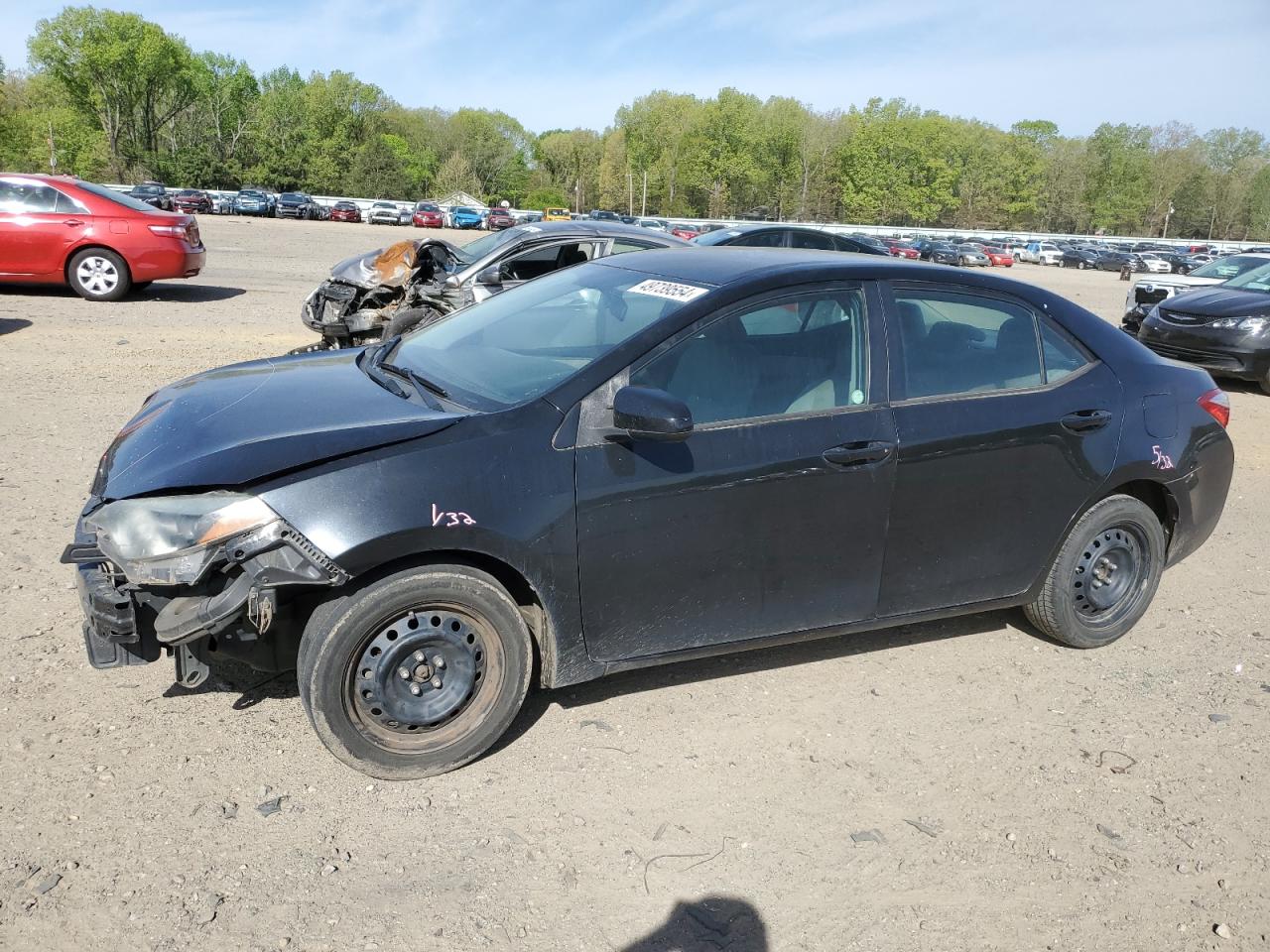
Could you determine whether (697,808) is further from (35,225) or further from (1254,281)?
(35,225)

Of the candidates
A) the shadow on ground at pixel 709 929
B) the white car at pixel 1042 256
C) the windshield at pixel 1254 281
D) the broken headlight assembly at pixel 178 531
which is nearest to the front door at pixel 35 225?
the broken headlight assembly at pixel 178 531

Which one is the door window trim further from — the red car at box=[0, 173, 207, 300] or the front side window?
the red car at box=[0, 173, 207, 300]

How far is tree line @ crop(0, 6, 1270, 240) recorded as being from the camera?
103 meters

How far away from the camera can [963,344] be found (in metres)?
4.21

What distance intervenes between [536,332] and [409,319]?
545 cm

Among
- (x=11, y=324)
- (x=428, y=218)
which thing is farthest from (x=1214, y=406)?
(x=428, y=218)

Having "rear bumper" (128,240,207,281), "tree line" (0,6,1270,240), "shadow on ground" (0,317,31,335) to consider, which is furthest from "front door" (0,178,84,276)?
"tree line" (0,6,1270,240)

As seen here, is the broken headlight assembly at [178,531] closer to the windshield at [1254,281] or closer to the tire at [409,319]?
the tire at [409,319]

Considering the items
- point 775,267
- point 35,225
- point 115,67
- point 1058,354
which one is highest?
point 115,67

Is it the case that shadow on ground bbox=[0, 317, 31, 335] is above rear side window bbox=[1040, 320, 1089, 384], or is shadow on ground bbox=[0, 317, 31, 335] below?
below

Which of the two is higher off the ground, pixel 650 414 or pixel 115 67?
pixel 115 67

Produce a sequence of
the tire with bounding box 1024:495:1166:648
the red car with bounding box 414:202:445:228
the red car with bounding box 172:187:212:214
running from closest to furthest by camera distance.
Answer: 1. the tire with bounding box 1024:495:1166:648
2. the red car with bounding box 172:187:212:214
3. the red car with bounding box 414:202:445:228

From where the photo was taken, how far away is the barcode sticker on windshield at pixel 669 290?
3.83 meters

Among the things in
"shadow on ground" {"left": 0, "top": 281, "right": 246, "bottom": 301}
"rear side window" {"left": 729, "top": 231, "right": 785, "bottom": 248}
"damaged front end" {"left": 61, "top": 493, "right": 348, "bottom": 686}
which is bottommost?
"shadow on ground" {"left": 0, "top": 281, "right": 246, "bottom": 301}
